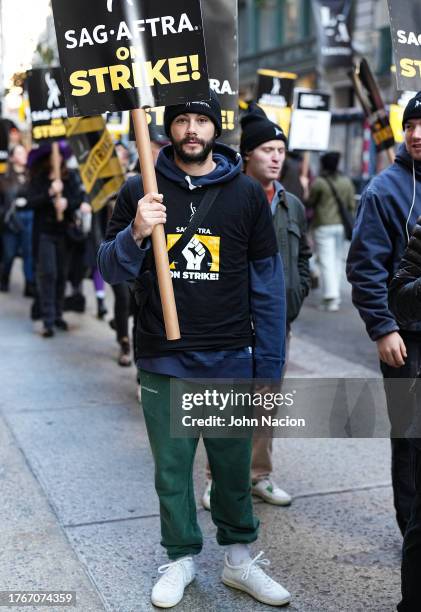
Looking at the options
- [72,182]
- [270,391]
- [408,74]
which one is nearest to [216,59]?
[408,74]

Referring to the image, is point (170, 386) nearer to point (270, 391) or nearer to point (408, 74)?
point (270, 391)

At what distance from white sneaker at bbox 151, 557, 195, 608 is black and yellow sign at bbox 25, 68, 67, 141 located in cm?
545

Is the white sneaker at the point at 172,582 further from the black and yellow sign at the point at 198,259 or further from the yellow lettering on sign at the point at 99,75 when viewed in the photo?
the yellow lettering on sign at the point at 99,75

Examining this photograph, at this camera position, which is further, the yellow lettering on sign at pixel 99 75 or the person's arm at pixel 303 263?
the person's arm at pixel 303 263

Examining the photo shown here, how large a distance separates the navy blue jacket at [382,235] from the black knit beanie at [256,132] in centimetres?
86


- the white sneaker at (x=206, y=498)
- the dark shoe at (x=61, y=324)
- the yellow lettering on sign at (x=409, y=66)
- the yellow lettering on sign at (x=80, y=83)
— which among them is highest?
the yellow lettering on sign at (x=80, y=83)

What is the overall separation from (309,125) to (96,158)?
Result: 2776 millimetres

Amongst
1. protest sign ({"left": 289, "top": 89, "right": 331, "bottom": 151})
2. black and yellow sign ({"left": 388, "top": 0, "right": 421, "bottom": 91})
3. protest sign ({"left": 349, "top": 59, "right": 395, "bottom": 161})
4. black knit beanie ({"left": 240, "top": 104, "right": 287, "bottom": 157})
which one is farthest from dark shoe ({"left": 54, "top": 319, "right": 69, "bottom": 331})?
black and yellow sign ({"left": 388, "top": 0, "right": 421, "bottom": 91})

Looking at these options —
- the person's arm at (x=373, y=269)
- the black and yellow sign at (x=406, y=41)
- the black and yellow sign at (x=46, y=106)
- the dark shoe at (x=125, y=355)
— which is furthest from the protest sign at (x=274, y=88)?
the person's arm at (x=373, y=269)

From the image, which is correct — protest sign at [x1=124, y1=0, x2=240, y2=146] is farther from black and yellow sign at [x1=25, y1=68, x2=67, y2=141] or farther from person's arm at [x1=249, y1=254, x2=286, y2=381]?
black and yellow sign at [x1=25, y1=68, x2=67, y2=141]

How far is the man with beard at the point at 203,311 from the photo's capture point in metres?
3.53

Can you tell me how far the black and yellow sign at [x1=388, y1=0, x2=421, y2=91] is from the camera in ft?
13.5

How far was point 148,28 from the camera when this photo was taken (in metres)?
3.49

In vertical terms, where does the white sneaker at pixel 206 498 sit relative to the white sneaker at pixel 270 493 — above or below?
above
